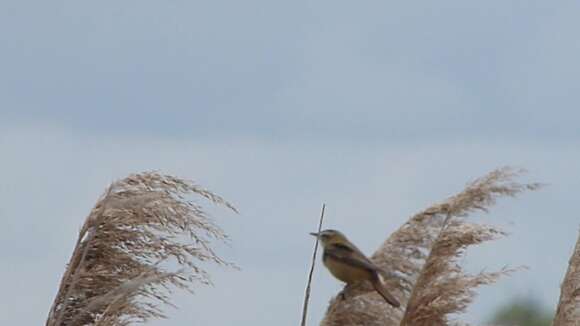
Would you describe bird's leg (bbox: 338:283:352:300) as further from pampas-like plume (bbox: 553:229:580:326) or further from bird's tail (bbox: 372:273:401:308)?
pampas-like plume (bbox: 553:229:580:326)

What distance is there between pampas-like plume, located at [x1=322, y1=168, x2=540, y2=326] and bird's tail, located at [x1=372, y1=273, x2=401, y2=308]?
0.07 ft

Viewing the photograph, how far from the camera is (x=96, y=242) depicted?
647 centimetres

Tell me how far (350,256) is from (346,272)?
1.06 feet

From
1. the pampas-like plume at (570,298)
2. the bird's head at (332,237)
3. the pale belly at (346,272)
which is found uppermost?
the bird's head at (332,237)

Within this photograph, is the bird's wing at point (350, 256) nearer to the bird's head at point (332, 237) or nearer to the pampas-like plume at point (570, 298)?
the bird's head at point (332, 237)

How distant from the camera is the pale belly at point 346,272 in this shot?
7236 mm

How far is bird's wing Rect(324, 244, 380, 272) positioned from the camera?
7.15 metres

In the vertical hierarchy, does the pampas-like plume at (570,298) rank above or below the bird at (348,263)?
below

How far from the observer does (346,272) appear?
750cm

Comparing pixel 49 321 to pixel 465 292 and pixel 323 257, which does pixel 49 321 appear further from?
pixel 323 257

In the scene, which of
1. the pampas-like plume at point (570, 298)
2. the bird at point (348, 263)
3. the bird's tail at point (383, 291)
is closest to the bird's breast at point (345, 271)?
the bird at point (348, 263)

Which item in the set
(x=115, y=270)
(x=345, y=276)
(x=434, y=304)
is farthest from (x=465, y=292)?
(x=115, y=270)

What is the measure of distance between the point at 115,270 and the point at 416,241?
50.6 inches

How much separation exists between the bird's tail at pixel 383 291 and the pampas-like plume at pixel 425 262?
0.07ft
